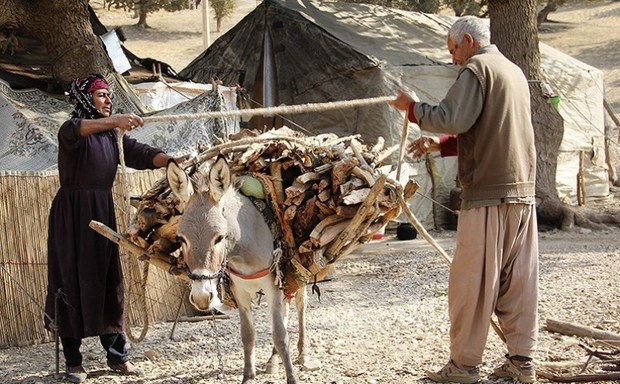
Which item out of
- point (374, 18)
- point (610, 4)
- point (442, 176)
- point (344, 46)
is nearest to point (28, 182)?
point (344, 46)

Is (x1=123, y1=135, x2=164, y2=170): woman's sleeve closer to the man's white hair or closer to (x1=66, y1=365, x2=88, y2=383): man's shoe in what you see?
(x1=66, y1=365, x2=88, y2=383): man's shoe

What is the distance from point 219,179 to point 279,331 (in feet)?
3.33

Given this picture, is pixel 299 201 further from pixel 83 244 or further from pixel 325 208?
pixel 83 244

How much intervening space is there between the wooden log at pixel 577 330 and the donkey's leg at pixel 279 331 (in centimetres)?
219

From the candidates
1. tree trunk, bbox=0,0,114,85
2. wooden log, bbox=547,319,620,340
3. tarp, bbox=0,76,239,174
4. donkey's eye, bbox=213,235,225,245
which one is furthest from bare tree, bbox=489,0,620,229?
donkey's eye, bbox=213,235,225,245

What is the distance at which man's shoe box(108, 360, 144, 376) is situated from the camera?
5.50m

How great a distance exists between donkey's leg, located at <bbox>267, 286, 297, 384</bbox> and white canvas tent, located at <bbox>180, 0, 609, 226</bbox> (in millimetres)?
6880

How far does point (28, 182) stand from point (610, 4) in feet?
127

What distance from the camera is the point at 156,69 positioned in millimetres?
10594

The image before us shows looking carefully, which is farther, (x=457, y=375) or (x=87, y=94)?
(x=87, y=94)

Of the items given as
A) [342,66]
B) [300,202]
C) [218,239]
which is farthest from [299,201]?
[342,66]

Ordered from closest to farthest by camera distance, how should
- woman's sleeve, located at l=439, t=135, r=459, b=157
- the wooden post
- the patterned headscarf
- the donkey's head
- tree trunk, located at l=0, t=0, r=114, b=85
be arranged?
1. the donkey's head
2. woman's sleeve, located at l=439, t=135, r=459, b=157
3. the patterned headscarf
4. tree trunk, located at l=0, t=0, r=114, b=85
5. the wooden post

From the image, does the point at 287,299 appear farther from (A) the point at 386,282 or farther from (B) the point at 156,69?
(B) the point at 156,69

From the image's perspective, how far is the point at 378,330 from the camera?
6.54m
